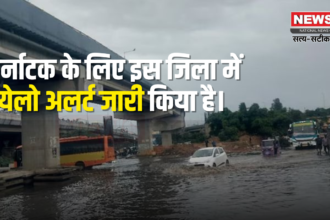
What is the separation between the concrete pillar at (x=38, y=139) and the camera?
25.7 meters

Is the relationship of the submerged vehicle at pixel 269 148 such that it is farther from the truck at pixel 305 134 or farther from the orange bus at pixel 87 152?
the orange bus at pixel 87 152

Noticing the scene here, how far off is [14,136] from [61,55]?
4139 centimetres

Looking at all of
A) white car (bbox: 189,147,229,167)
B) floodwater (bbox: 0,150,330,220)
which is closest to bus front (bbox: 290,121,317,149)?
white car (bbox: 189,147,229,167)

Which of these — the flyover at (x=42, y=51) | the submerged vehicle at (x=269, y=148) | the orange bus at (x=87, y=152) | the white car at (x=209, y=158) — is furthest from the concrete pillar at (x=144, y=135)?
the white car at (x=209, y=158)

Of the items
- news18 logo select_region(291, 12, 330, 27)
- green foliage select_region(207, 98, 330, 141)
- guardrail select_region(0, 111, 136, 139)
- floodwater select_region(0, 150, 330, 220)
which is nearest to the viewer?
floodwater select_region(0, 150, 330, 220)

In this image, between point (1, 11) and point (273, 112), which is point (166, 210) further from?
point (273, 112)

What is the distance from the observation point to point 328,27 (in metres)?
13.3

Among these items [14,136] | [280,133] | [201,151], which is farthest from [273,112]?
[201,151]

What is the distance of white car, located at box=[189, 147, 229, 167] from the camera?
2090 cm

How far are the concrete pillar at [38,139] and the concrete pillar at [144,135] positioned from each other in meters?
30.9

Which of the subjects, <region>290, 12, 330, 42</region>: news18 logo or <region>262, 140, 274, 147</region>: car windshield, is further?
<region>262, 140, 274, 147</region>: car windshield

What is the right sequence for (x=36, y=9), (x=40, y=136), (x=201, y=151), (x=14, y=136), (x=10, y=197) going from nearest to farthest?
(x=10, y=197) → (x=36, y=9) → (x=201, y=151) → (x=40, y=136) → (x=14, y=136)

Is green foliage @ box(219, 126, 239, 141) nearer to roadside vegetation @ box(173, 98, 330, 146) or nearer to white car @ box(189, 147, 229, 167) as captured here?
roadside vegetation @ box(173, 98, 330, 146)

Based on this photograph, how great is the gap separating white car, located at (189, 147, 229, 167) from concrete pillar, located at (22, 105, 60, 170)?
33.3ft
